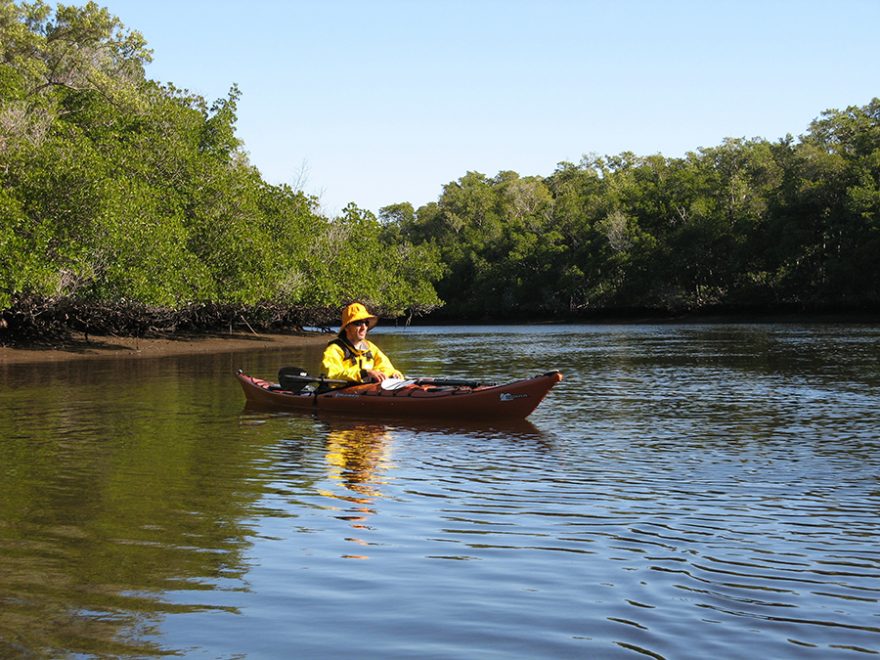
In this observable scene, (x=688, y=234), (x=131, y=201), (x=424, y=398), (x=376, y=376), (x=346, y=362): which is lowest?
Answer: (x=424, y=398)

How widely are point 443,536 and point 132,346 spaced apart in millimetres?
35428

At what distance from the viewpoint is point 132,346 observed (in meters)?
40.6

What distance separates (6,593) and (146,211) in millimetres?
32491

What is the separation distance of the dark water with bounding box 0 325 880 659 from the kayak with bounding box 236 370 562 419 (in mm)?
439

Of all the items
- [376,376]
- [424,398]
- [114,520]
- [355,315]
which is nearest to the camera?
[114,520]

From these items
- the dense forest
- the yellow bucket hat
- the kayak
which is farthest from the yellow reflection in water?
the dense forest

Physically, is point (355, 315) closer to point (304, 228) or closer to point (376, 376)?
point (376, 376)

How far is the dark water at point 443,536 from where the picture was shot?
529 cm

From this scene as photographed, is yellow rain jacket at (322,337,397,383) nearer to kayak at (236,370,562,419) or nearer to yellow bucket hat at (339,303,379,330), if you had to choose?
kayak at (236,370,562,419)

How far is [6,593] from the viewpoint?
5.98 meters

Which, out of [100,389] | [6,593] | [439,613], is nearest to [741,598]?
[439,613]

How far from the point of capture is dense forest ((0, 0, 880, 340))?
110 ft

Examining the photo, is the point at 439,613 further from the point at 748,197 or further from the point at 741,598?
the point at 748,197

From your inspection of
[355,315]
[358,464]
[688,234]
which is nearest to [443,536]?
[358,464]
